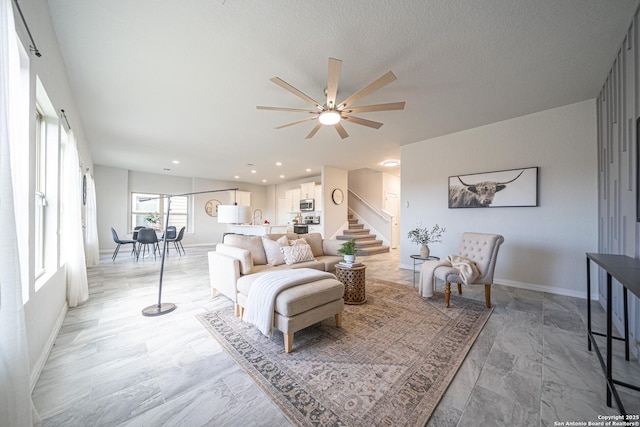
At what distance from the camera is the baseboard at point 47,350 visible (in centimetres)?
163

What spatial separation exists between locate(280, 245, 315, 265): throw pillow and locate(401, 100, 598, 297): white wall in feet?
9.38

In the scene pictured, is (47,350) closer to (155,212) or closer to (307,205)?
(307,205)

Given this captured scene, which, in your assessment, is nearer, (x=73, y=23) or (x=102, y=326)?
(x=73, y=23)

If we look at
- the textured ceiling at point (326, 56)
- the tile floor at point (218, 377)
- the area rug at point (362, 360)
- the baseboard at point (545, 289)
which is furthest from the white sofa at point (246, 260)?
the baseboard at point (545, 289)

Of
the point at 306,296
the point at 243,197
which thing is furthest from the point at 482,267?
the point at 243,197

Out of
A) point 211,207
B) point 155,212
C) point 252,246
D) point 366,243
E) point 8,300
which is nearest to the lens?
point 8,300

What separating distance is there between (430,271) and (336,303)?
1.61 meters

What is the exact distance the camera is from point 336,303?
235 centimetres

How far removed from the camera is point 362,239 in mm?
7699

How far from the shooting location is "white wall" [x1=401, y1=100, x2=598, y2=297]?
3.35 metres

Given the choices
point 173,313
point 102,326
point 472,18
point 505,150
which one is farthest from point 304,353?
point 505,150

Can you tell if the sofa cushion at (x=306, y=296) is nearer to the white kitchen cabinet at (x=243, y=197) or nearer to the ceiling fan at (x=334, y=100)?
the ceiling fan at (x=334, y=100)

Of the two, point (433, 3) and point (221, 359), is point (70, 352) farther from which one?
point (433, 3)

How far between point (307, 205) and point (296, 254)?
5223 mm
